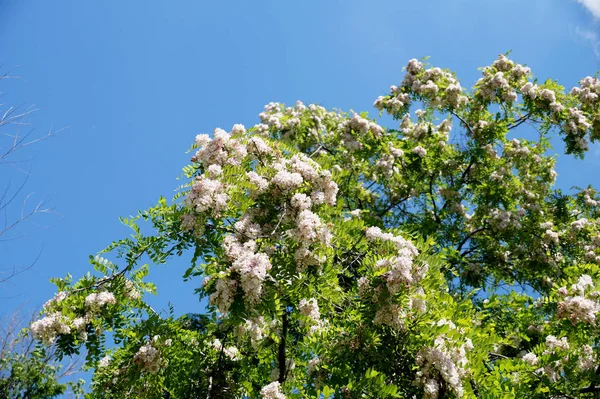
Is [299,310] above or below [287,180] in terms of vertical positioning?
below

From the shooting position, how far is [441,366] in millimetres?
3811

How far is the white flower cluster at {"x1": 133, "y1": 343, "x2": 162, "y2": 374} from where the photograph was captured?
5.21 m

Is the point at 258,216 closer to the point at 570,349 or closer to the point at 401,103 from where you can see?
the point at 570,349

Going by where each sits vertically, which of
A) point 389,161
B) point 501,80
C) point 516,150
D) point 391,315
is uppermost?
point 501,80

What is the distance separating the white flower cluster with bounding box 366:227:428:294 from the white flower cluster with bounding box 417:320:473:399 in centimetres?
52

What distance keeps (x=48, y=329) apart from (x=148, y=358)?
3.59 ft

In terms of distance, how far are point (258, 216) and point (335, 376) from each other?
5.63ft

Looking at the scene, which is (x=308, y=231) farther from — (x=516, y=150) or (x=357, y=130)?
(x=516, y=150)

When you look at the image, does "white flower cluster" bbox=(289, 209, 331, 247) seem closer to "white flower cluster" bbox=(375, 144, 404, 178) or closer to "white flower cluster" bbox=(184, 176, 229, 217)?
"white flower cluster" bbox=(184, 176, 229, 217)

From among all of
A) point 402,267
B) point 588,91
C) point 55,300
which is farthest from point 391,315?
point 588,91

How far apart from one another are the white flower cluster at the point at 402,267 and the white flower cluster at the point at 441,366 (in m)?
0.52

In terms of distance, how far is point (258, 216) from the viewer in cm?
469

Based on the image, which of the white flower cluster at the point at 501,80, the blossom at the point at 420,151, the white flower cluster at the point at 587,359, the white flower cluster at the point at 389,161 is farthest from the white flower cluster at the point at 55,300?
the white flower cluster at the point at 501,80

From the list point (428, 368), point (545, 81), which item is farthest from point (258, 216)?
point (545, 81)
